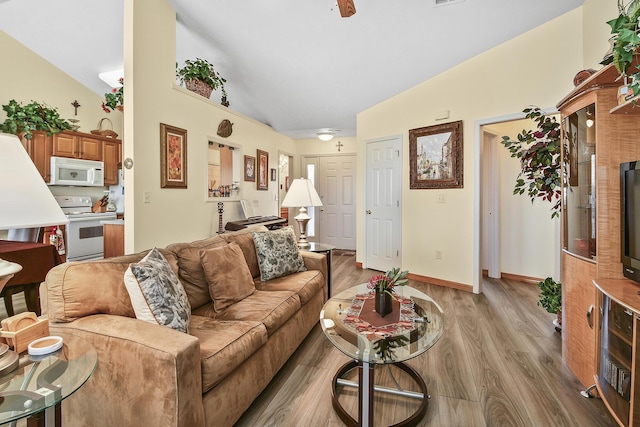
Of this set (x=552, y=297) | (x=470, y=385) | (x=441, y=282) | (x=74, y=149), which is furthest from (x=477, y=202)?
(x=74, y=149)

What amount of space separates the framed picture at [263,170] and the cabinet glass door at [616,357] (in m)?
4.71

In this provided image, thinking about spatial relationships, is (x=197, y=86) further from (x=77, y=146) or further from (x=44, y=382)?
(x=44, y=382)

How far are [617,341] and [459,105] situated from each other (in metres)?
3.09

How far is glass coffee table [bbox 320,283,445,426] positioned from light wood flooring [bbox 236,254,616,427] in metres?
0.08

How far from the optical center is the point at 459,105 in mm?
3908

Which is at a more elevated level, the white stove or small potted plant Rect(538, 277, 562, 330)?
the white stove

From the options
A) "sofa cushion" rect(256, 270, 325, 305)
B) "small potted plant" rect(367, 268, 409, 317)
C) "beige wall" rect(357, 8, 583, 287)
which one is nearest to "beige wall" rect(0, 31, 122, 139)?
"sofa cushion" rect(256, 270, 325, 305)

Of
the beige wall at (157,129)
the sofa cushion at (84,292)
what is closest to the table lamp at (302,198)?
the beige wall at (157,129)

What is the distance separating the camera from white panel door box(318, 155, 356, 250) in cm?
682

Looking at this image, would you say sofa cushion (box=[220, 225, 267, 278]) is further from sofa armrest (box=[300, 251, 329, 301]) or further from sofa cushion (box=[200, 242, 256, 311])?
sofa armrest (box=[300, 251, 329, 301])

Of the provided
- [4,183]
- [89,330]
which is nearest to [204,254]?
[89,330]

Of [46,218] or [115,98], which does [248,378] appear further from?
[115,98]

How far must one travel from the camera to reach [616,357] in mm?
1515

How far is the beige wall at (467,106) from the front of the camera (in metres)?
3.20
